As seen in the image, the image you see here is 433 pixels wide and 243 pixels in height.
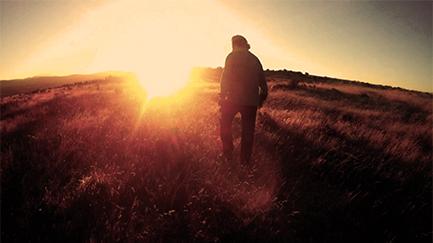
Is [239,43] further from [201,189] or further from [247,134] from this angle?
[201,189]

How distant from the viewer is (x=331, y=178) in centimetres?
483

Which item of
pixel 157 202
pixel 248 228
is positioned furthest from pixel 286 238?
pixel 157 202

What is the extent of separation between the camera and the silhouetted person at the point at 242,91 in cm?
503

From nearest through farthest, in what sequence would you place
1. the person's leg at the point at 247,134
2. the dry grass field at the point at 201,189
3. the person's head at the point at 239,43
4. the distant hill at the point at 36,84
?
the dry grass field at the point at 201,189
the person's leg at the point at 247,134
the person's head at the point at 239,43
the distant hill at the point at 36,84

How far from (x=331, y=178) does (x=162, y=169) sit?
9.25ft

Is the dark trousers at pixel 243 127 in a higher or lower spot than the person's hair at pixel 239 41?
lower

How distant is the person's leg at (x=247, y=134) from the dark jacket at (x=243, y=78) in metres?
0.15

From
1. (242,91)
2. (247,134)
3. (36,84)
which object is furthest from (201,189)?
(36,84)

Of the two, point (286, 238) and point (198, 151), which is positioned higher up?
point (198, 151)

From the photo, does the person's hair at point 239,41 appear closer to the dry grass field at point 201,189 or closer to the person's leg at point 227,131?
the person's leg at point 227,131

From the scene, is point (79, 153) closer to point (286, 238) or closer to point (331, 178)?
point (286, 238)

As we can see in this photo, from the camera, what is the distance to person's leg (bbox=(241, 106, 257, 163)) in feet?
16.4

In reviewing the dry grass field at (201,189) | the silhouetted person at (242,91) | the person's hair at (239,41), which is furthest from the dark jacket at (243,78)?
the dry grass field at (201,189)

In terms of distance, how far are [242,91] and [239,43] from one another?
888 mm
